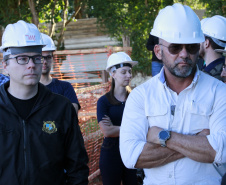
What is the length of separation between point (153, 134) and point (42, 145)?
84 centimetres

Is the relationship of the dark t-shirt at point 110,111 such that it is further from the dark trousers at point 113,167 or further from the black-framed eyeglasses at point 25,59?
the black-framed eyeglasses at point 25,59

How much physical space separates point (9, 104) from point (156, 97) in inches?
43.9

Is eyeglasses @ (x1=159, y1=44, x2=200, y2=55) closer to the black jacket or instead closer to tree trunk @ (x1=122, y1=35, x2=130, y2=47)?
the black jacket

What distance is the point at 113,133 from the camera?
15.7 feet

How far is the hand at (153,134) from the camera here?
2.64m

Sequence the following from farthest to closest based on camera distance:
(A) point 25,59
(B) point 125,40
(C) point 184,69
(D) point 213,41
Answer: (B) point 125,40, (D) point 213,41, (A) point 25,59, (C) point 184,69

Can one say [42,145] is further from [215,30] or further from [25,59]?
[215,30]

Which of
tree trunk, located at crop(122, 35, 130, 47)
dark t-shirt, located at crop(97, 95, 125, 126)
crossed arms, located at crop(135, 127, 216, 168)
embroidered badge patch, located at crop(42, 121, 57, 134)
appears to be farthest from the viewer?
tree trunk, located at crop(122, 35, 130, 47)

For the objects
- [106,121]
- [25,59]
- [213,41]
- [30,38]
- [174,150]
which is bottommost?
[106,121]

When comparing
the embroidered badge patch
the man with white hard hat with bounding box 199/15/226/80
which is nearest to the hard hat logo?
the embroidered badge patch

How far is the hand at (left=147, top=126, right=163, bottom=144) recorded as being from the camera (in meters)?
2.64

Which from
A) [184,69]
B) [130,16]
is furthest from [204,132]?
[130,16]

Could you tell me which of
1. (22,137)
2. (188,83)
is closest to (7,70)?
(22,137)

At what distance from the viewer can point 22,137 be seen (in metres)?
2.70
